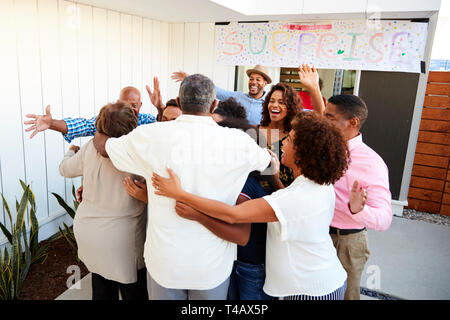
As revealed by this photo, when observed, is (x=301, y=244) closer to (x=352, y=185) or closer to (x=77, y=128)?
(x=352, y=185)

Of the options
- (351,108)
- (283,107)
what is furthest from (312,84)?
(351,108)

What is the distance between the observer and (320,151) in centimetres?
137

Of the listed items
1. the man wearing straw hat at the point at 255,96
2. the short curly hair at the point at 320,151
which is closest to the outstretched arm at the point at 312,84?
the short curly hair at the point at 320,151

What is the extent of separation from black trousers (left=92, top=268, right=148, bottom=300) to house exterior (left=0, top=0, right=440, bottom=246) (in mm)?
1583

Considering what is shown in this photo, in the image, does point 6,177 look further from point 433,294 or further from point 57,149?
point 433,294

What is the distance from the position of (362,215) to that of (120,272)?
1292mm

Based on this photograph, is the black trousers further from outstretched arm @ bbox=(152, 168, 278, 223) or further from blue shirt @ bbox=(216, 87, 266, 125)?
blue shirt @ bbox=(216, 87, 266, 125)

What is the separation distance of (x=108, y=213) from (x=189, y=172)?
2.24 feet

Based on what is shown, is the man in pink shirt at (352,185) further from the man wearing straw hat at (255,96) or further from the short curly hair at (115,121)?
the man wearing straw hat at (255,96)

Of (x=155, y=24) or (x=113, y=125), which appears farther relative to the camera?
(x=155, y=24)
